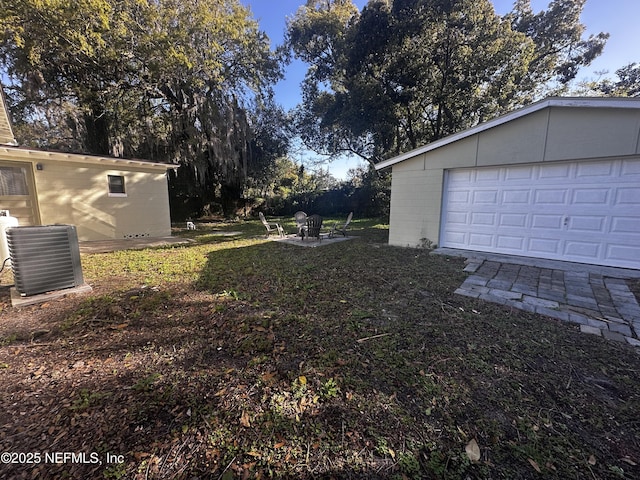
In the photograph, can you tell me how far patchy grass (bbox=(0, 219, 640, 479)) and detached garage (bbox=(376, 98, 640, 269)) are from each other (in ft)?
11.8

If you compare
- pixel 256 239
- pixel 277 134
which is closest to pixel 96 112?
pixel 277 134

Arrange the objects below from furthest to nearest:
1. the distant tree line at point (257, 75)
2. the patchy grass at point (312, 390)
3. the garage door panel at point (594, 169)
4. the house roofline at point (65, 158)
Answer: the distant tree line at point (257, 75)
the house roofline at point (65, 158)
the garage door panel at point (594, 169)
the patchy grass at point (312, 390)

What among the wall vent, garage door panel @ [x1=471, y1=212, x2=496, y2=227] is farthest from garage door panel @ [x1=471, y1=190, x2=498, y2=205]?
the wall vent

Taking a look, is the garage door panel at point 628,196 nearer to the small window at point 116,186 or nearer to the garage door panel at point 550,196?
the garage door panel at point 550,196

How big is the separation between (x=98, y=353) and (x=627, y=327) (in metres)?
5.54

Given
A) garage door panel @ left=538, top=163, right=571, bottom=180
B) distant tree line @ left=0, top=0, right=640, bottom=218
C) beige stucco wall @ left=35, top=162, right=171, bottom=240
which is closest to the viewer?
garage door panel @ left=538, top=163, right=571, bottom=180

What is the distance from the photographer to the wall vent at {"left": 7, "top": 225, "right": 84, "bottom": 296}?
3553 millimetres

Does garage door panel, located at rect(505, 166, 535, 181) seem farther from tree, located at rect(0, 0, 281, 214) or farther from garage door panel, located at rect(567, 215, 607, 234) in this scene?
tree, located at rect(0, 0, 281, 214)

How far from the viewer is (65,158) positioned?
306 inches

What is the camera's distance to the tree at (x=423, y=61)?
10898mm

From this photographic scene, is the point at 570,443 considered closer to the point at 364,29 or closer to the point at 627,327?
the point at 627,327

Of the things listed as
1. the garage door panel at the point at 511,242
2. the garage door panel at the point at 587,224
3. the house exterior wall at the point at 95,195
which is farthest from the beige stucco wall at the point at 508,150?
the house exterior wall at the point at 95,195

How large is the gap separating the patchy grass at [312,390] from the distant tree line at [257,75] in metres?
10.4

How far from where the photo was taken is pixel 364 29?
37.8ft
